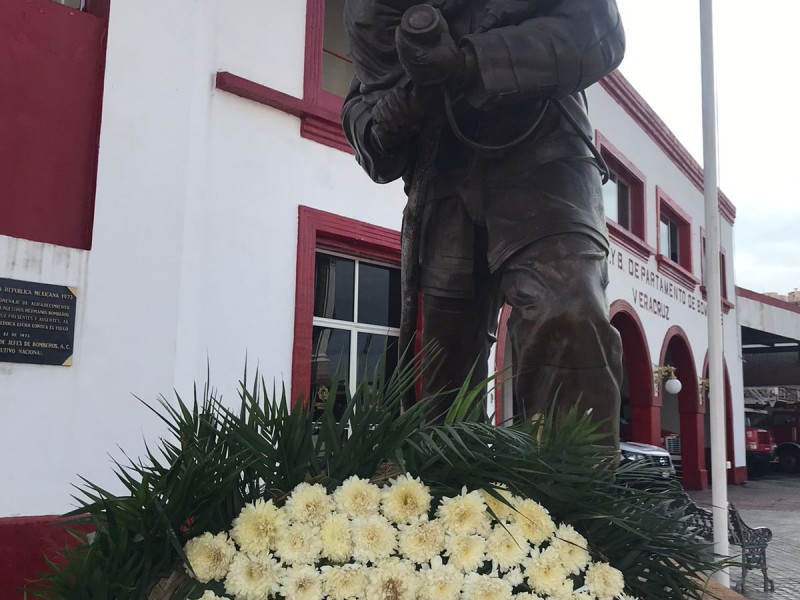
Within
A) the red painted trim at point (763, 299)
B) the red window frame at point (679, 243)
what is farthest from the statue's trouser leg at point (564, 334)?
the red painted trim at point (763, 299)

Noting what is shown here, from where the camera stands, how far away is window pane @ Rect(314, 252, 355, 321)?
714 cm

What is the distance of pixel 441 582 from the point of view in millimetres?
1204

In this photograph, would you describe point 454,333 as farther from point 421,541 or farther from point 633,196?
point 633,196

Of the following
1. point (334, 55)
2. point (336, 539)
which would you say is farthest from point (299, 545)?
point (334, 55)

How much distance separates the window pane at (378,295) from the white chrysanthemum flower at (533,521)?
20.3ft

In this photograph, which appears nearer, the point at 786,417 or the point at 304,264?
the point at 304,264

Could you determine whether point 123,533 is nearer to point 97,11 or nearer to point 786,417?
point 97,11

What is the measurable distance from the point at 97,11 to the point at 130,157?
104 cm

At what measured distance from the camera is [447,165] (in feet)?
7.55

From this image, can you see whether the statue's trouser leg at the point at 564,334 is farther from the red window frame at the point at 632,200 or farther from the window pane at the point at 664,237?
the window pane at the point at 664,237

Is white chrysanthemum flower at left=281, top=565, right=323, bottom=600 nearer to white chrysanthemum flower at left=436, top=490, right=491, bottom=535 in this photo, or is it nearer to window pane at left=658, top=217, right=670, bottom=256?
white chrysanthemum flower at left=436, top=490, right=491, bottom=535

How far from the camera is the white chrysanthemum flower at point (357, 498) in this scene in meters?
1.27

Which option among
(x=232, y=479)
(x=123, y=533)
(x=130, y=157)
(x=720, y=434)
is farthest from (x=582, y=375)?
(x=130, y=157)

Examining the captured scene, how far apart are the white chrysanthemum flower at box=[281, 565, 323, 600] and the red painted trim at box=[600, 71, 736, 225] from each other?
496 inches
